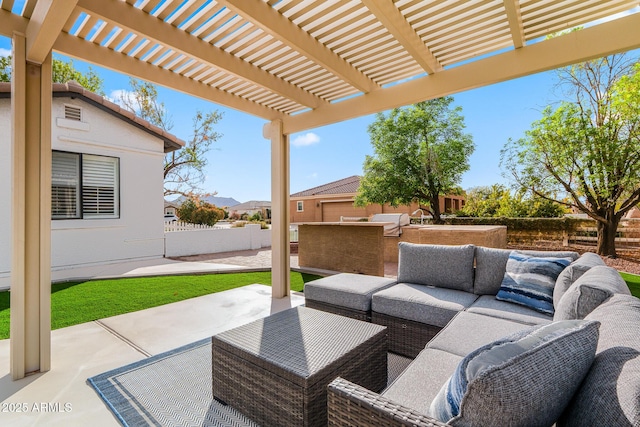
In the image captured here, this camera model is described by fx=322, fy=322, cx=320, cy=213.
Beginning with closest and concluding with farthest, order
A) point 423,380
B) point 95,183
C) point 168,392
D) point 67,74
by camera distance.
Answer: point 423,380
point 168,392
point 95,183
point 67,74

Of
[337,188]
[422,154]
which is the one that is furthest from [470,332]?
[337,188]

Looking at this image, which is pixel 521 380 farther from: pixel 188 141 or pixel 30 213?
pixel 188 141

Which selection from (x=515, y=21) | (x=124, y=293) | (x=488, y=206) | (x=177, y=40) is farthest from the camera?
(x=488, y=206)

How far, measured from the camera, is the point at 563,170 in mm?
8125

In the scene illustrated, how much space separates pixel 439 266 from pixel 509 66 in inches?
79.9

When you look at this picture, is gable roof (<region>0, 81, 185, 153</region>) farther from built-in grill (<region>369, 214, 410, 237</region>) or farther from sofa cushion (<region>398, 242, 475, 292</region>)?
sofa cushion (<region>398, 242, 475, 292</region>)

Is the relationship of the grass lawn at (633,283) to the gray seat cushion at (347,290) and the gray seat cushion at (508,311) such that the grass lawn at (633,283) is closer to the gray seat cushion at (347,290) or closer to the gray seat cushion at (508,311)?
the gray seat cushion at (508,311)

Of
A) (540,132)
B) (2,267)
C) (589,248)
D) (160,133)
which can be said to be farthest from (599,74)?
(2,267)

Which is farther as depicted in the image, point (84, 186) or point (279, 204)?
point (84, 186)

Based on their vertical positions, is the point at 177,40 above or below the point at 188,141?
below

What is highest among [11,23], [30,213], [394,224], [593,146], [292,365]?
[593,146]

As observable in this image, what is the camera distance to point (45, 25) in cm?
217

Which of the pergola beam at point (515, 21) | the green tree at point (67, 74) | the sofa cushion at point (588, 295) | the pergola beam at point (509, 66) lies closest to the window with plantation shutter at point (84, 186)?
the pergola beam at point (509, 66)

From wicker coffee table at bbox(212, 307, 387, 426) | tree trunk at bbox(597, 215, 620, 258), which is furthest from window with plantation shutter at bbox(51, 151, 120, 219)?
tree trunk at bbox(597, 215, 620, 258)
